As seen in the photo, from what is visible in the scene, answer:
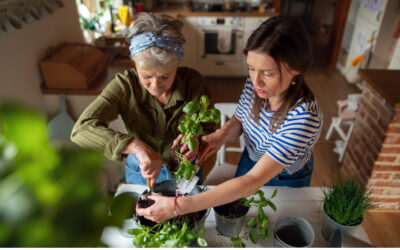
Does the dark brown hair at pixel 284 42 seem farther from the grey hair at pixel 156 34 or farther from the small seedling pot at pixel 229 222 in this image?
the small seedling pot at pixel 229 222

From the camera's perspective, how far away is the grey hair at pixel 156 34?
0.82 m

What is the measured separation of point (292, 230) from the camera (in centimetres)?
85

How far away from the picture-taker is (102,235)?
0.54 feet

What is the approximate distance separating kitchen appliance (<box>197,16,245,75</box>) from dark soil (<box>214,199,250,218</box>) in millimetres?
2929

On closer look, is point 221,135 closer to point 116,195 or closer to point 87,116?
point 87,116

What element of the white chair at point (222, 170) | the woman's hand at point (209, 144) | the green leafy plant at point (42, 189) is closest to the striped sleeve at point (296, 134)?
the woman's hand at point (209, 144)

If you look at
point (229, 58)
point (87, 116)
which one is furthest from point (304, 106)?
point (229, 58)

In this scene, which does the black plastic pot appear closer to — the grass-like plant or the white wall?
the grass-like plant

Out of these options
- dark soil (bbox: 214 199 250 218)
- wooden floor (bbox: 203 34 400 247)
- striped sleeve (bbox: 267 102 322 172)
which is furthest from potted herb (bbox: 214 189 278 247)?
wooden floor (bbox: 203 34 400 247)

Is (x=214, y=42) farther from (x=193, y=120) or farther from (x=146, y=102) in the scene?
(x=193, y=120)

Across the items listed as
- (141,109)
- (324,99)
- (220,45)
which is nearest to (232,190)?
(141,109)

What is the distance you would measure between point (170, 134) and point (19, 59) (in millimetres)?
874

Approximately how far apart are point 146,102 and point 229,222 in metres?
0.49

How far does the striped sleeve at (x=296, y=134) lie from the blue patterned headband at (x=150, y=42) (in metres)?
0.41
